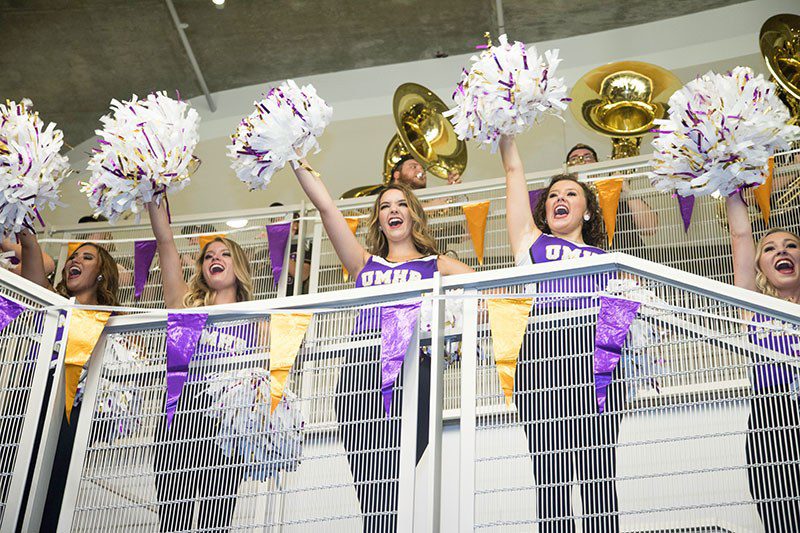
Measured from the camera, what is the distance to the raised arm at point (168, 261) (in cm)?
455

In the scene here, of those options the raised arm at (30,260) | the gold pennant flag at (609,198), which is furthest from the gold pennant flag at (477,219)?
the raised arm at (30,260)

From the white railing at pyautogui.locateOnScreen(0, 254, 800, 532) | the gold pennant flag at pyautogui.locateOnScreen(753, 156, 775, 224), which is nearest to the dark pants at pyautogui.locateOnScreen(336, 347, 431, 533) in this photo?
the white railing at pyautogui.locateOnScreen(0, 254, 800, 532)

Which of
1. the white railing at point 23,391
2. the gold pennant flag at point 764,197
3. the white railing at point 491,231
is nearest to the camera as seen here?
Result: the white railing at point 23,391

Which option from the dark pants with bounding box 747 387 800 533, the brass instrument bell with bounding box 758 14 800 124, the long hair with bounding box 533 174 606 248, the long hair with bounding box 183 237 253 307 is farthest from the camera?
the brass instrument bell with bounding box 758 14 800 124

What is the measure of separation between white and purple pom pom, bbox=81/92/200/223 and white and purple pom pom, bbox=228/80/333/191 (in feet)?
0.83

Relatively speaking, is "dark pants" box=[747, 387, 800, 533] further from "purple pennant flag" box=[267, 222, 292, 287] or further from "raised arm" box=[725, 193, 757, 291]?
"purple pennant flag" box=[267, 222, 292, 287]

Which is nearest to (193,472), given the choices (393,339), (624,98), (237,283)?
(393,339)

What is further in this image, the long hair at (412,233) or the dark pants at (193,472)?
the long hair at (412,233)

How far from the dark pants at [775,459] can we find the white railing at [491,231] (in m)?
2.17

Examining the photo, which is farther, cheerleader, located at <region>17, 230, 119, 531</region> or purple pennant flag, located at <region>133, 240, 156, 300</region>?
purple pennant flag, located at <region>133, 240, 156, 300</region>

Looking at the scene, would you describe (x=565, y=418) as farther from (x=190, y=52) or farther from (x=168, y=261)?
(x=190, y=52)

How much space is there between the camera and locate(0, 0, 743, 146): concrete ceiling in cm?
830

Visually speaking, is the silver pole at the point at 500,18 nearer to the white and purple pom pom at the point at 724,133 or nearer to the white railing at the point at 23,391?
the white and purple pom pom at the point at 724,133

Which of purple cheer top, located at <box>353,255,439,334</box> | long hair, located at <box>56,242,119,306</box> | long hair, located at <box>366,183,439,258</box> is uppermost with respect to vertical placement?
long hair, located at <box>366,183,439,258</box>
